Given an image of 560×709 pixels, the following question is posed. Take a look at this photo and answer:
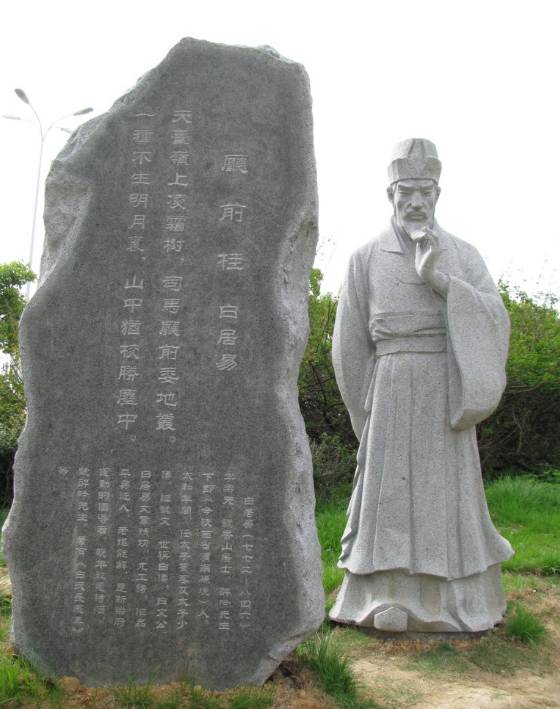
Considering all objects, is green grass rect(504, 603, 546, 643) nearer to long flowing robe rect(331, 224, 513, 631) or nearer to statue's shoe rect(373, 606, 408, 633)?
long flowing robe rect(331, 224, 513, 631)

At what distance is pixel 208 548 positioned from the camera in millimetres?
3459

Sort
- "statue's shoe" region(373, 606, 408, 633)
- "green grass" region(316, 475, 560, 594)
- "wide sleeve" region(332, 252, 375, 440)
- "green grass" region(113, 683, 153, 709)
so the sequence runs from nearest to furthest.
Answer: "green grass" region(113, 683, 153, 709) < "statue's shoe" region(373, 606, 408, 633) < "wide sleeve" region(332, 252, 375, 440) < "green grass" region(316, 475, 560, 594)

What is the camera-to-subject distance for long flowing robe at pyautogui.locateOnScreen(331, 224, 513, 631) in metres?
4.45

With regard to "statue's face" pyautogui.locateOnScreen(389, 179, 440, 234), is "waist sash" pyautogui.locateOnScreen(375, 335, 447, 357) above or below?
below

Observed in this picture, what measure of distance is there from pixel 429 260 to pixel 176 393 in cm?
174

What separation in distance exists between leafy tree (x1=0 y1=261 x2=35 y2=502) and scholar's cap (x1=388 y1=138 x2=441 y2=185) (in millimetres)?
6147

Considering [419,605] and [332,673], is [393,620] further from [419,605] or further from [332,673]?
[332,673]

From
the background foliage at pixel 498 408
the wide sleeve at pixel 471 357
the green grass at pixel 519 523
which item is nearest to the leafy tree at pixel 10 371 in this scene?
the background foliage at pixel 498 408

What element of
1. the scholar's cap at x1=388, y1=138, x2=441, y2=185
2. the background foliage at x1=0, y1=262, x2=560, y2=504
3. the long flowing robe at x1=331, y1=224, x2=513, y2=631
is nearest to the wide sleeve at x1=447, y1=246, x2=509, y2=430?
the long flowing robe at x1=331, y1=224, x2=513, y2=631

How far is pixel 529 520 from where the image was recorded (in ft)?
23.9

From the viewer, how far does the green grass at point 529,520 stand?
5949mm

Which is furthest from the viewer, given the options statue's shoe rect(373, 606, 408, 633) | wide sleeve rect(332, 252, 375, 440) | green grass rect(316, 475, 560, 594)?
green grass rect(316, 475, 560, 594)

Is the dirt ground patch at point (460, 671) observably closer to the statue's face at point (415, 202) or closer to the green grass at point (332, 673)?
the green grass at point (332, 673)

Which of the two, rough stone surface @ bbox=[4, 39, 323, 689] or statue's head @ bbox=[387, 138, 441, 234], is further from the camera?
statue's head @ bbox=[387, 138, 441, 234]
